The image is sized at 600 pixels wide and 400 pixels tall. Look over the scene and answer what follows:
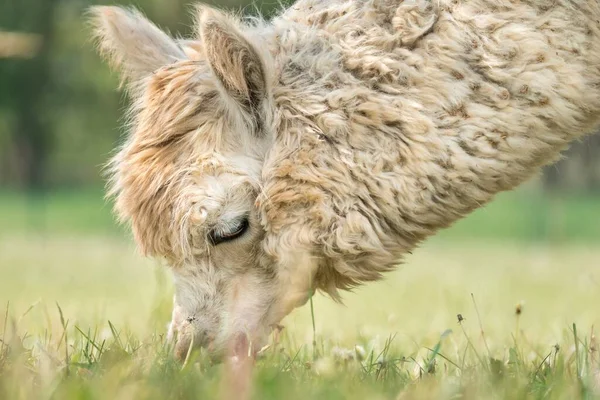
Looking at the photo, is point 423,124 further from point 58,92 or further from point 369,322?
point 58,92

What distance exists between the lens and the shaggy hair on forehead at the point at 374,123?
3.46 m

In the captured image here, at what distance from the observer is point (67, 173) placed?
2048 inches

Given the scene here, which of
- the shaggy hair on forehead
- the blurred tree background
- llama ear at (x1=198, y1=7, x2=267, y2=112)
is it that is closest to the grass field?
the shaggy hair on forehead

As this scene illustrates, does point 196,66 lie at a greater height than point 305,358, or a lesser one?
greater

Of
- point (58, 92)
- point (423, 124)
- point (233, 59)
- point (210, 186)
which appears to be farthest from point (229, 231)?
point (58, 92)

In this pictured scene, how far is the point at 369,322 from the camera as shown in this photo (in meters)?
7.95

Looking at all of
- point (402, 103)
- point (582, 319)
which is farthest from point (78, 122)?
point (402, 103)

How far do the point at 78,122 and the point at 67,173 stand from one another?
30.3ft

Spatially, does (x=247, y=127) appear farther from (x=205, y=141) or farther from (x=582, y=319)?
(x=582, y=319)

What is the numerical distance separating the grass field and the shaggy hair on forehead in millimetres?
455

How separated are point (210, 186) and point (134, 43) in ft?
3.31

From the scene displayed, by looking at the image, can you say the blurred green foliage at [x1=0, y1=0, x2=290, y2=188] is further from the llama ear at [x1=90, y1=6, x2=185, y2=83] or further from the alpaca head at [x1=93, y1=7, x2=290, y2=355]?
the alpaca head at [x1=93, y1=7, x2=290, y2=355]

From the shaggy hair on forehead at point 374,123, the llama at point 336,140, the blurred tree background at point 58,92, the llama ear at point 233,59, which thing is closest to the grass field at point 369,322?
the llama at point 336,140

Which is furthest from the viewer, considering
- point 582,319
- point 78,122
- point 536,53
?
point 78,122
